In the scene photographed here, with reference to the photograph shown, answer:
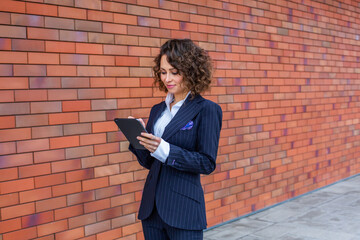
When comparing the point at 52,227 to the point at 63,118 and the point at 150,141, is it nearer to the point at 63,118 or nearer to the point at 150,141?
the point at 63,118

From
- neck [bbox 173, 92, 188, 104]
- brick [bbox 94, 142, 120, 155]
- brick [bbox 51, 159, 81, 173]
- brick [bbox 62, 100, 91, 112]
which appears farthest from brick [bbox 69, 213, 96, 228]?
neck [bbox 173, 92, 188, 104]

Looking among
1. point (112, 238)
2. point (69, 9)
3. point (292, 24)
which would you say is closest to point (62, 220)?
point (112, 238)

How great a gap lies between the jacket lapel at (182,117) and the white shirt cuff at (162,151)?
133mm

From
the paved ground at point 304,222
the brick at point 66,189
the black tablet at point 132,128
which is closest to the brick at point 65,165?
the brick at point 66,189

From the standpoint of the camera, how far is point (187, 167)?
2.10 meters

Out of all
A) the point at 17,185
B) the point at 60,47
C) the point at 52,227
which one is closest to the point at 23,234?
the point at 52,227

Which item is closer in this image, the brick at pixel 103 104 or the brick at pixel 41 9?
the brick at pixel 41 9

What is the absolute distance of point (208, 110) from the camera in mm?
2168

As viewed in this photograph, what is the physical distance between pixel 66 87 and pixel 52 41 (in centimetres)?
36

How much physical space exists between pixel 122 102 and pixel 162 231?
5.35 ft

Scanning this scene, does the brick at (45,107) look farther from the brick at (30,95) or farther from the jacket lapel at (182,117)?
the jacket lapel at (182,117)

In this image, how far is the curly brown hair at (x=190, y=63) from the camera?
7.17 feet

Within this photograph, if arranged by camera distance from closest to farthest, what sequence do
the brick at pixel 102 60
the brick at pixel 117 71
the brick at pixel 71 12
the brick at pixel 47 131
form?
the brick at pixel 47 131
the brick at pixel 71 12
the brick at pixel 102 60
the brick at pixel 117 71

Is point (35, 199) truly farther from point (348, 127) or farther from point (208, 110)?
point (348, 127)
